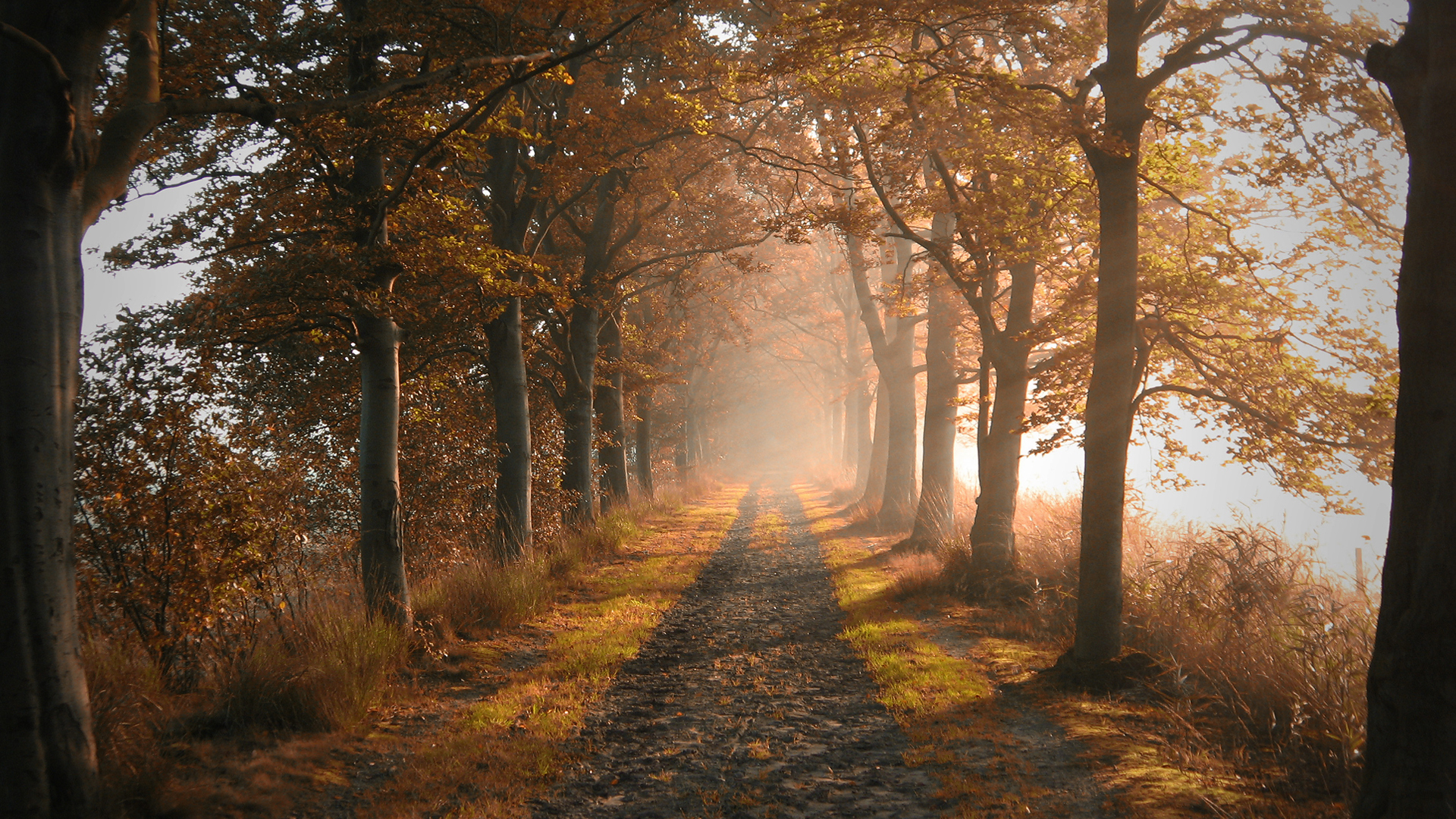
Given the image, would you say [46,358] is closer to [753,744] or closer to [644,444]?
[753,744]

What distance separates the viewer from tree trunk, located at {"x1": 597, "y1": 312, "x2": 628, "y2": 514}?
18531mm

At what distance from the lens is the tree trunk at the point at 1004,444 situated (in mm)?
10695

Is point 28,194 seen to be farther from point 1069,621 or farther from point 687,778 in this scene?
point 1069,621

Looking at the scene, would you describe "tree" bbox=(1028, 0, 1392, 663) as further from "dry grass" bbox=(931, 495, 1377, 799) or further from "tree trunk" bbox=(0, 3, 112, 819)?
"tree trunk" bbox=(0, 3, 112, 819)

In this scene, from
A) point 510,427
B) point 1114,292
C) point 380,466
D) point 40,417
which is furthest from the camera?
point 510,427

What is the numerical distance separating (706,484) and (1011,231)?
23.9m

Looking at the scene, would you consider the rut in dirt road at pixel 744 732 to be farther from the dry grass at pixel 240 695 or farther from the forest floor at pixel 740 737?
the dry grass at pixel 240 695

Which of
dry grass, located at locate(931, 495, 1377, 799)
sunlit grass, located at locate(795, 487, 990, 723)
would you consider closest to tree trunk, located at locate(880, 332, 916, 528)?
sunlit grass, located at locate(795, 487, 990, 723)

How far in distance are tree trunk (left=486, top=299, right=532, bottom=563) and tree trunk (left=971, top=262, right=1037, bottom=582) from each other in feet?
22.6

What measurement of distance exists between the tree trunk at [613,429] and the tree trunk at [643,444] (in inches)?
124

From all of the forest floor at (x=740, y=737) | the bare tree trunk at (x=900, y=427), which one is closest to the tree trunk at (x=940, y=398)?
the bare tree trunk at (x=900, y=427)

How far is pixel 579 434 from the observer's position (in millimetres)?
15336

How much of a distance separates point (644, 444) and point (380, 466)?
1741cm

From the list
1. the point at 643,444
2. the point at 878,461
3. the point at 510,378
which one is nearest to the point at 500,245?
the point at 510,378
